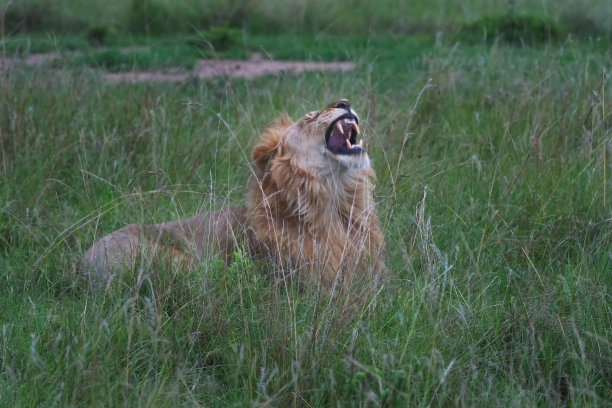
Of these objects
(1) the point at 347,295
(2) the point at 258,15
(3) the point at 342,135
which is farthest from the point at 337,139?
(2) the point at 258,15

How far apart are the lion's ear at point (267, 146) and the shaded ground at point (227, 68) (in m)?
2.54

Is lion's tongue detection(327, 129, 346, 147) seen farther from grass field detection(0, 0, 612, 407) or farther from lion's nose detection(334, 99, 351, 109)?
grass field detection(0, 0, 612, 407)

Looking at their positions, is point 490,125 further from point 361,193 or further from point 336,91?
point 361,193

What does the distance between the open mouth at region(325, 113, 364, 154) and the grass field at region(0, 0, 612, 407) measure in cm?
26

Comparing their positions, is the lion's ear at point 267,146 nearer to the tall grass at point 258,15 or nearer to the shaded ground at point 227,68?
the shaded ground at point 227,68

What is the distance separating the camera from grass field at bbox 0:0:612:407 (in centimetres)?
327

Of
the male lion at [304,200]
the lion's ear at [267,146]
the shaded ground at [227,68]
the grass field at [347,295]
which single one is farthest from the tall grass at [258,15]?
the male lion at [304,200]

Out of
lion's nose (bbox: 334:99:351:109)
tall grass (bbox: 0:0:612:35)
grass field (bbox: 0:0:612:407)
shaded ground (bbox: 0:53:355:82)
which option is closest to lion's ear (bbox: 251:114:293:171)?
grass field (bbox: 0:0:612:407)

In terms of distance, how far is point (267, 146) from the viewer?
480cm

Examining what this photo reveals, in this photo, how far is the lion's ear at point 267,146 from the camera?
4785 mm

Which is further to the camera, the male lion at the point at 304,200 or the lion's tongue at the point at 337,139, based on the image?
the lion's tongue at the point at 337,139

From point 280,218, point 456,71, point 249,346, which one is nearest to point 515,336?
point 249,346

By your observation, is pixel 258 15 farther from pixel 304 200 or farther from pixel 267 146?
pixel 304 200

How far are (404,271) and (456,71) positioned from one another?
11.4 feet
